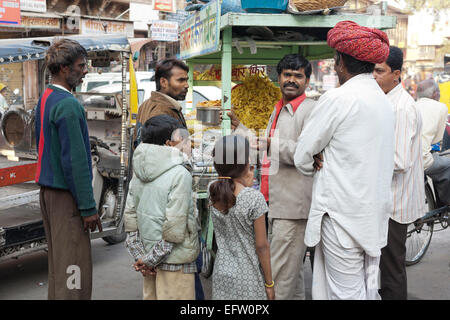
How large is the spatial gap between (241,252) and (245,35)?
6.08ft

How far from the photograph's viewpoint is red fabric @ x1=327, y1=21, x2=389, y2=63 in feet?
8.71

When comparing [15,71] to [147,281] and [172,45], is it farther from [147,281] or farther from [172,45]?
[147,281]

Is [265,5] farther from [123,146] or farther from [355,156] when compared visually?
[123,146]

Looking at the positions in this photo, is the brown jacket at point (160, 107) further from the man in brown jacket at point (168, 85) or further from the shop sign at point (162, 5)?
the shop sign at point (162, 5)

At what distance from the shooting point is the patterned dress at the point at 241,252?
2.74m

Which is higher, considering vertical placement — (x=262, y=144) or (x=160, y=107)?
(x=160, y=107)

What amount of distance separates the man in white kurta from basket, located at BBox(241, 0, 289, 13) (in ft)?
2.76

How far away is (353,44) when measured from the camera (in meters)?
2.66

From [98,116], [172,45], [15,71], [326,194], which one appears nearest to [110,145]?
[98,116]

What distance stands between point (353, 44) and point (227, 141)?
839 millimetres

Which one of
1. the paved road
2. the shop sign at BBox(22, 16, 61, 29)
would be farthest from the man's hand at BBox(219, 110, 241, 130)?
the shop sign at BBox(22, 16, 61, 29)

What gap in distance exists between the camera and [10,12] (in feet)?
41.7

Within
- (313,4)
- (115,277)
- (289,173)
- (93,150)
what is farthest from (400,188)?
(93,150)

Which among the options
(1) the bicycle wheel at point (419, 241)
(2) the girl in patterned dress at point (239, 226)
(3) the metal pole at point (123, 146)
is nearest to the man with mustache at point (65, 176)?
(2) the girl in patterned dress at point (239, 226)
